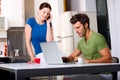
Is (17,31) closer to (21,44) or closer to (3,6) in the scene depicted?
(21,44)

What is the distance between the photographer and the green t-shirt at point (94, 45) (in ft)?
7.58

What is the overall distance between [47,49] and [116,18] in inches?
77.2

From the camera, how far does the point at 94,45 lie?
234 centimetres

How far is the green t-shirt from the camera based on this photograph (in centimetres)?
231

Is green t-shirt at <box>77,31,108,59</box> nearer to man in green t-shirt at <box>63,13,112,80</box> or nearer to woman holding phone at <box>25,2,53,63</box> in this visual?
man in green t-shirt at <box>63,13,112,80</box>

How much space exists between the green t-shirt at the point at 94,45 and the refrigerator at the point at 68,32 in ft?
5.35

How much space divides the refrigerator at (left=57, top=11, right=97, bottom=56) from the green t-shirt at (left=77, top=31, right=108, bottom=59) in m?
1.63

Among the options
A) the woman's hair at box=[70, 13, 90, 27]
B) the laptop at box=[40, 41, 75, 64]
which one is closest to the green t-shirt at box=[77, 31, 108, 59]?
the woman's hair at box=[70, 13, 90, 27]

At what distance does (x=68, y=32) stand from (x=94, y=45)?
1.83 meters

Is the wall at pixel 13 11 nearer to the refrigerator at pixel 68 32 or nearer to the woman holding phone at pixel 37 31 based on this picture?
the refrigerator at pixel 68 32

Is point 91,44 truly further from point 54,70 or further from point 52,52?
point 54,70

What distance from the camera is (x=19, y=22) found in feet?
18.8

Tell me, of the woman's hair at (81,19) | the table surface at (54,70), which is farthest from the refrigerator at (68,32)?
the table surface at (54,70)

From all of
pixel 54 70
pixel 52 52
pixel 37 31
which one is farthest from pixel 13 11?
pixel 54 70
